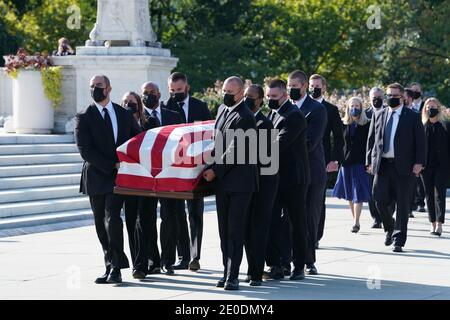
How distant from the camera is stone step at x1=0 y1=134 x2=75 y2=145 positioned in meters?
20.1

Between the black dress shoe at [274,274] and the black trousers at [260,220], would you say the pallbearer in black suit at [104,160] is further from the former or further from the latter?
the black dress shoe at [274,274]

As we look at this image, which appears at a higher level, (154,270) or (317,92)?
(317,92)

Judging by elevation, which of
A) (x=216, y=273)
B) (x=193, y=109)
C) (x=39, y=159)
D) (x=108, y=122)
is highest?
(x=193, y=109)

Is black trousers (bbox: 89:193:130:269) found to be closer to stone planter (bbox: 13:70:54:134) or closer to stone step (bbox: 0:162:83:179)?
stone step (bbox: 0:162:83:179)

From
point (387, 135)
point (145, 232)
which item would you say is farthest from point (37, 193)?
point (145, 232)

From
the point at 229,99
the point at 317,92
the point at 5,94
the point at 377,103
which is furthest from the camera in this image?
the point at 5,94

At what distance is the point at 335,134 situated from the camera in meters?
14.8

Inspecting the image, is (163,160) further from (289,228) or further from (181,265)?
(181,265)

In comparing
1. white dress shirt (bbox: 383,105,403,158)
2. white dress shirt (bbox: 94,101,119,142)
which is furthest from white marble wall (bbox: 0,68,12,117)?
white dress shirt (bbox: 94,101,119,142)

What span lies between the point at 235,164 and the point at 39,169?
8878 mm

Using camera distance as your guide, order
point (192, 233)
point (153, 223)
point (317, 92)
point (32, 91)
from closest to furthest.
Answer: point (153, 223)
point (192, 233)
point (317, 92)
point (32, 91)

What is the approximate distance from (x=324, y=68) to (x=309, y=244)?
39519mm

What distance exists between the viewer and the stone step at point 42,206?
55.1 ft
